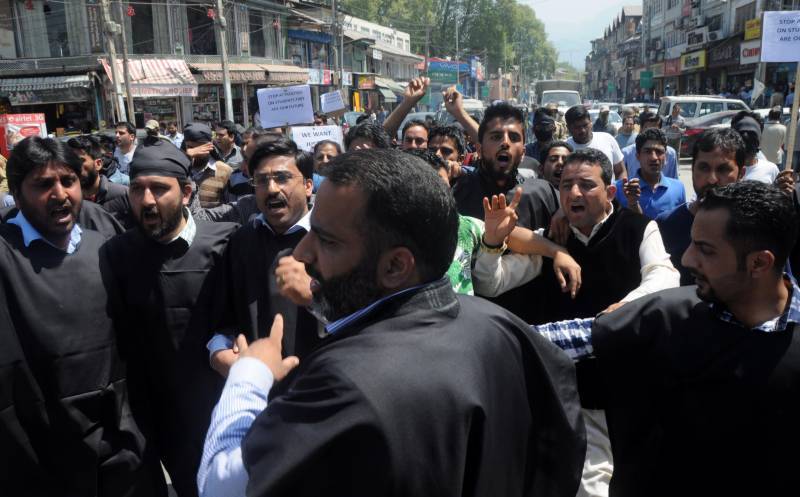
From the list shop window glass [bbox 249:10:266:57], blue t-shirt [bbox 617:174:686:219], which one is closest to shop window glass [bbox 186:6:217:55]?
shop window glass [bbox 249:10:266:57]

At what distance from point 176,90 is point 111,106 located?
239 centimetres

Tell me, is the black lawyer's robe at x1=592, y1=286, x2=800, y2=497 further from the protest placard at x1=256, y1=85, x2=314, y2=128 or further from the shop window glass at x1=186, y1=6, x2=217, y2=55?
the shop window glass at x1=186, y1=6, x2=217, y2=55

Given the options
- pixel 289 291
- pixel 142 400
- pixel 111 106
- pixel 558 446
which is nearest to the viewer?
pixel 558 446

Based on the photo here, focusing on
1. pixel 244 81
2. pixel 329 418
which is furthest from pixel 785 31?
pixel 244 81

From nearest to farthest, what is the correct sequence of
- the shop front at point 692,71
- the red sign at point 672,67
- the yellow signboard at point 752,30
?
the yellow signboard at point 752,30
the shop front at point 692,71
the red sign at point 672,67

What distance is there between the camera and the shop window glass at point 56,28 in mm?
23609

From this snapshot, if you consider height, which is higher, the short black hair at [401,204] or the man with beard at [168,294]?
the short black hair at [401,204]

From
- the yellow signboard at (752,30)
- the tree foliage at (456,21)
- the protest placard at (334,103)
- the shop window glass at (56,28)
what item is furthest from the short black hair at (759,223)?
the tree foliage at (456,21)

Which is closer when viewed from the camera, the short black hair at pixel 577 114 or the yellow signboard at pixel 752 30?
the short black hair at pixel 577 114

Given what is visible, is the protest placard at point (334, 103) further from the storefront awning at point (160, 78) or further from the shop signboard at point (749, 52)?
the shop signboard at point (749, 52)

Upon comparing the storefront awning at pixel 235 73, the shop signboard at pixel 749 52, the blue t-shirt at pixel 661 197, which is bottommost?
the blue t-shirt at pixel 661 197

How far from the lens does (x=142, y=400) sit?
9.86 feet

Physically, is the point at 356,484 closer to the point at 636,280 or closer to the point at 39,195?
the point at 636,280

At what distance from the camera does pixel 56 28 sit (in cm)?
2388
